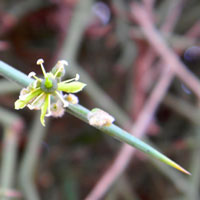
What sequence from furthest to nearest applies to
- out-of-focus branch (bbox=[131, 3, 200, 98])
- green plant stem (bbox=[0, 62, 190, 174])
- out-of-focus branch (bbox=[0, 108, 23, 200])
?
out-of-focus branch (bbox=[131, 3, 200, 98]), out-of-focus branch (bbox=[0, 108, 23, 200]), green plant stem (bbox=[0, 62, 190, 174])

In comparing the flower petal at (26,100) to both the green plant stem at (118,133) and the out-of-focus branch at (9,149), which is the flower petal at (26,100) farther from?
the out-of-focus branch at (9,149)

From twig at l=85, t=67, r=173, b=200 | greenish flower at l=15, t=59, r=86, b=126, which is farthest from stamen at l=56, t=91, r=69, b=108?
twig at l=85, t=67, r=173, b=200

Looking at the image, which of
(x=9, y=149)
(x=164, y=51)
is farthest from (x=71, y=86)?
(x=164, y=51)

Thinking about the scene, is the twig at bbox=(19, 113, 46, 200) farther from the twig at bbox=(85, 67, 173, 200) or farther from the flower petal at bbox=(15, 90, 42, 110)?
the flower petal at bbox=(15, 90, 42, 110)

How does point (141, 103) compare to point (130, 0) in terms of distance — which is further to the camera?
point (130, 0)

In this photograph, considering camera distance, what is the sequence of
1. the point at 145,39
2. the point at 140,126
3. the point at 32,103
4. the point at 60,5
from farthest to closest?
the point at 60,5, the point at 145,39, the point at 140,126, the point at 32,103

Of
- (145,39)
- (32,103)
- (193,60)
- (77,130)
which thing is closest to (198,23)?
(193,60)

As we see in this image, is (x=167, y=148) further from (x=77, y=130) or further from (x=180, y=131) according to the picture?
(x=77, y=130)
